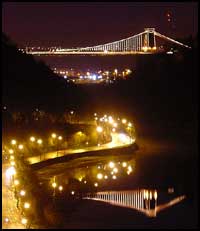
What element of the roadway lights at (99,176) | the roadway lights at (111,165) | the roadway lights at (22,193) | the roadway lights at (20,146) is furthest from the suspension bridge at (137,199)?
the roadway lights at (20,146)

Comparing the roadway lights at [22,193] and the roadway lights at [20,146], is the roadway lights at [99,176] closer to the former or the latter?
the roadway lights at [20,146]

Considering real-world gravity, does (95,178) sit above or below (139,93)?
below

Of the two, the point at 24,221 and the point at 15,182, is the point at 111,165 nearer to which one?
the point at 15,182

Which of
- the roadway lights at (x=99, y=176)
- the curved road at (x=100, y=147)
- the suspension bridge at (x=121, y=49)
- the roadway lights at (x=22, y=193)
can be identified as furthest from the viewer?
the suspension bridge at (x=121, y=49)

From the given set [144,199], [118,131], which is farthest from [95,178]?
[118,131]

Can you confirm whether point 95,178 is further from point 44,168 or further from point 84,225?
point 84,225

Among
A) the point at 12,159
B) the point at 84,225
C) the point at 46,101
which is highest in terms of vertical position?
the point at 46,101
